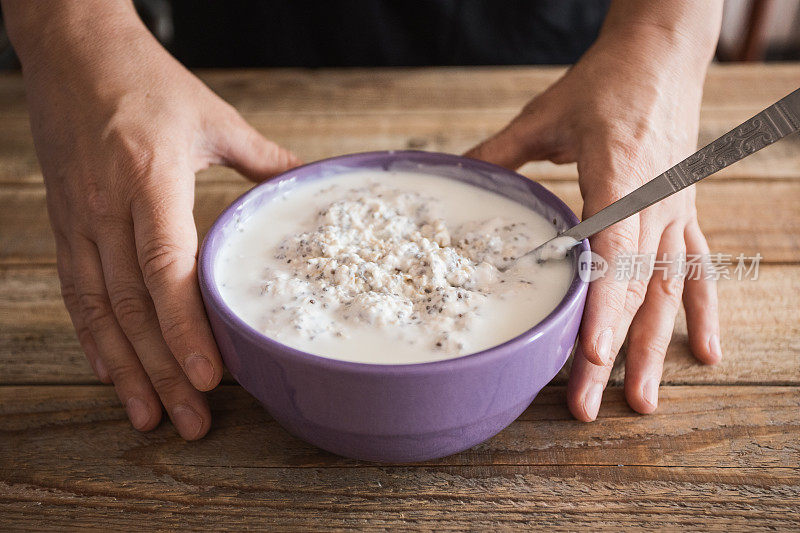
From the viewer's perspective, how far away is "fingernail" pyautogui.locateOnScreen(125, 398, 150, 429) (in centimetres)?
94

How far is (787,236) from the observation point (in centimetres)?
129

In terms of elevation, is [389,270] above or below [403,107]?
above

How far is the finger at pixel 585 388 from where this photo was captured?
931mm

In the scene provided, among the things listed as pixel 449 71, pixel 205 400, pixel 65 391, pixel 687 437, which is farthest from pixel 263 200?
pixel 449 71

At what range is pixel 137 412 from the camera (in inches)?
37.2

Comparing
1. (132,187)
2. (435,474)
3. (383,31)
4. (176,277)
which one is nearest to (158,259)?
(176,277)

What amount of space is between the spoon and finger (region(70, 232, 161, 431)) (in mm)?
513

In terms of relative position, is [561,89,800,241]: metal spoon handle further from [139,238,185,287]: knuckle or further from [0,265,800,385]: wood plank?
[139,238,185,287]: knuckle

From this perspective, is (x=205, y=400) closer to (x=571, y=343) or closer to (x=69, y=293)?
(x=69, y=293)

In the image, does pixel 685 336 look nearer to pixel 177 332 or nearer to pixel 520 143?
pixel 520 143

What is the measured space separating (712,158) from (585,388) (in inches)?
13.1

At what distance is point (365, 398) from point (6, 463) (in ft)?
1.65

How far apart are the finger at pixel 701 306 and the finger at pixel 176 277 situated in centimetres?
70

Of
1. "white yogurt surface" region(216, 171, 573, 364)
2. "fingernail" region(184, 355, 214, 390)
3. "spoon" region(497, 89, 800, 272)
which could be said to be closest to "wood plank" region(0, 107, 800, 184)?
"white yogurt surface" region(216, 171, 573, 364)
